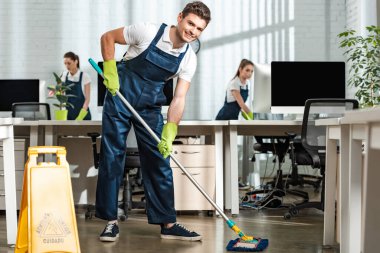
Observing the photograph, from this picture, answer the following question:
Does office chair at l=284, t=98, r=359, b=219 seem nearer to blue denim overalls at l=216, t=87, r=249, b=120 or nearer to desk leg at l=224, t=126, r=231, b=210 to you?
desk leg at l=224, t=126, r=231, b=210

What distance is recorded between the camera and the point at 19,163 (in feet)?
15.6

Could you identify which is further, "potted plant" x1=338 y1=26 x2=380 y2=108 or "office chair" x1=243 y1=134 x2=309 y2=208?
"office chair" x1=243 y1=134 x2=309 y2=208

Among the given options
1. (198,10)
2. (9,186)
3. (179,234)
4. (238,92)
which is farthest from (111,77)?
(238,92)

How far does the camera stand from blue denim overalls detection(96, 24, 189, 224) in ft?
11.3

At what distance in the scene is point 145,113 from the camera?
11.5ft

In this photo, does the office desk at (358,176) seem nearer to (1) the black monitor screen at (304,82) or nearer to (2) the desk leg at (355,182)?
(2) the desk leg at (355,182)

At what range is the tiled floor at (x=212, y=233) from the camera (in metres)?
3.34

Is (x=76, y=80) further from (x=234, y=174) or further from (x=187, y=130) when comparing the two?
(x=234, y=174)

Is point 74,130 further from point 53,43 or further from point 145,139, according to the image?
point 53,43

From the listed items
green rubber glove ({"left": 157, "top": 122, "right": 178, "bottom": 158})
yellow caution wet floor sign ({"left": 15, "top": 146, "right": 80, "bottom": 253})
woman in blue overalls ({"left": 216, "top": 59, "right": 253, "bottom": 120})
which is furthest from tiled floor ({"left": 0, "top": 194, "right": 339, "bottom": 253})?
woman in blue overalls ({"left": 216, "top": 59, "right": 253, "bottom": 120})

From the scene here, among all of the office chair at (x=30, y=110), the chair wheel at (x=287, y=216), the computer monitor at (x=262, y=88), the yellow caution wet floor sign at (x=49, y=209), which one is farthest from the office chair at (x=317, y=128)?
the yellow caution wet floor sign at (x=49, y=209)

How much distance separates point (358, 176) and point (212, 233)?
1494 millimetres

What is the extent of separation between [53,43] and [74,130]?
3.50 m

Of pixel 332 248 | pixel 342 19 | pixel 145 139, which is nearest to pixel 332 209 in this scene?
pixel 332 248
